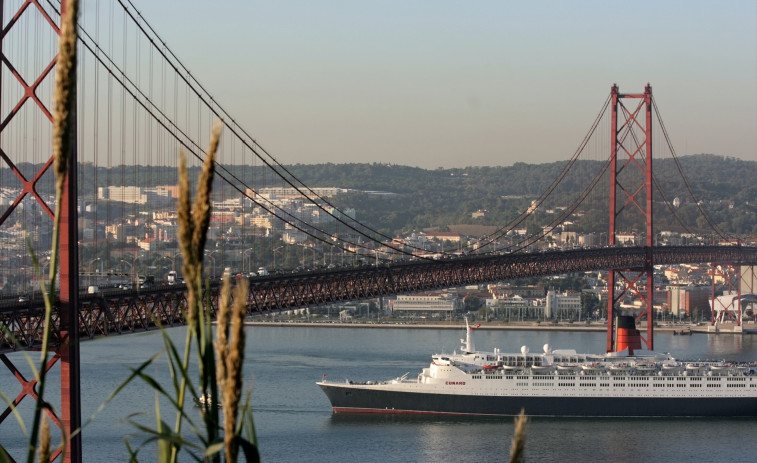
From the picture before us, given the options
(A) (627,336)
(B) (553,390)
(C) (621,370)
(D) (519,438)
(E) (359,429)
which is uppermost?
(D) (519,438)

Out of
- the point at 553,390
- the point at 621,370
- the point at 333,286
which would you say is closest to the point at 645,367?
the point at 621,370

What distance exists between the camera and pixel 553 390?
28.0 m

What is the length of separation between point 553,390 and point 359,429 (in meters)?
4.93

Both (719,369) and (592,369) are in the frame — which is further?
(719,369)

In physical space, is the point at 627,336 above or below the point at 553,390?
above

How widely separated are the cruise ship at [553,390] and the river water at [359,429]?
461 millimetres

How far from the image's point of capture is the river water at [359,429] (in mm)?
21719

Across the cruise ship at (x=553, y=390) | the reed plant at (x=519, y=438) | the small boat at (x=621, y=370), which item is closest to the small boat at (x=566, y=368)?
the cruise ship at (x=553, y=390)

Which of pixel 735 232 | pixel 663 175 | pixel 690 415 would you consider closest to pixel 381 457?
pixel 690 415

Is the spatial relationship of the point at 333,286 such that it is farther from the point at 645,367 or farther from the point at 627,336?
the point at 627,336

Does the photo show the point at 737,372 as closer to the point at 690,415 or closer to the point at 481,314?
the point at 690,415

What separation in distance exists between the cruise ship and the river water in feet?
1.51

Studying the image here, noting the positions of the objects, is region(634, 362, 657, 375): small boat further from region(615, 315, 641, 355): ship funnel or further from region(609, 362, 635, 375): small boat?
region(615, 315, 641, 355): ship funnel

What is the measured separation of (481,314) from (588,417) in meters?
32.9
